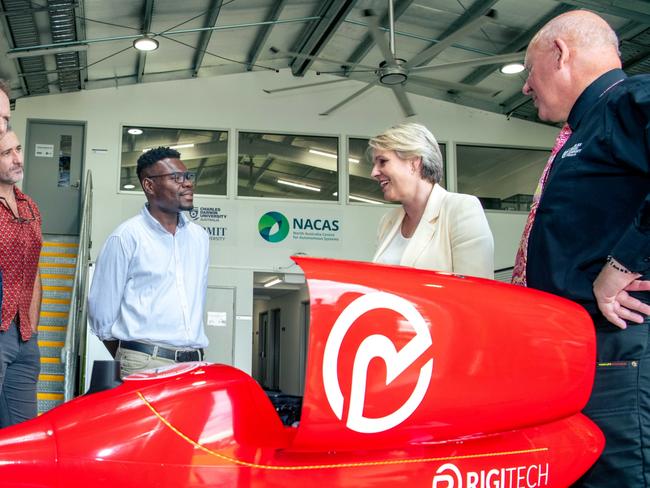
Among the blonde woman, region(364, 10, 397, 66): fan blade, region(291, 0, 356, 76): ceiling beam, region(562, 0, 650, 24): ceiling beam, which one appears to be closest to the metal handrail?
the blonde woman

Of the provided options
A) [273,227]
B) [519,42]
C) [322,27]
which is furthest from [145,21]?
[519,42]

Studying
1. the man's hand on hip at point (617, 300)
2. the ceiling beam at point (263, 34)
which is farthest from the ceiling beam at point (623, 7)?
the man's hand on hip at point (617, 300)

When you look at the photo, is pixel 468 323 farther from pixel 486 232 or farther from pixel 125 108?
pixel 125 108

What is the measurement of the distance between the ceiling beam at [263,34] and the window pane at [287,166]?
1.14 meters

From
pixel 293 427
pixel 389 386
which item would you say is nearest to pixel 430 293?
pixel 389 386

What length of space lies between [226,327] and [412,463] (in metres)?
8.75

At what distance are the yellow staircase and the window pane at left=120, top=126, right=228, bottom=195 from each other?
168 cm

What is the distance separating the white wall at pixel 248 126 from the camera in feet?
31.7

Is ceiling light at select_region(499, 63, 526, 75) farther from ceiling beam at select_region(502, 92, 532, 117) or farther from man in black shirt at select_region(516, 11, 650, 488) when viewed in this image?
man in black shirt at select_region(516, 11, 650, 488)

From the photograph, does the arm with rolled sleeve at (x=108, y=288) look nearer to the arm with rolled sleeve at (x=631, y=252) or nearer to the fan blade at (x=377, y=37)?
the arm with rolled sleeve at (x=631, y=252)

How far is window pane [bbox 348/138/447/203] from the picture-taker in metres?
10.4

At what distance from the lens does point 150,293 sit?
8.53ft

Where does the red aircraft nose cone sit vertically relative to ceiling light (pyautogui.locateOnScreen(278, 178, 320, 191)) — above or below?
below

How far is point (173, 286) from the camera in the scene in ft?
8.67
